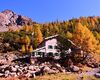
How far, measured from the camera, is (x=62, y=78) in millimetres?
47406

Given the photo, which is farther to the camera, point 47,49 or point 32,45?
point 32,45

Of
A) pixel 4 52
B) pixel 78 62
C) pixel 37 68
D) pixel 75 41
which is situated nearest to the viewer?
pixel 37 68

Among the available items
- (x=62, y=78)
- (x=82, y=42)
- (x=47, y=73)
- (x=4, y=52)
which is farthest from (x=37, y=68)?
(x=4, y=52)

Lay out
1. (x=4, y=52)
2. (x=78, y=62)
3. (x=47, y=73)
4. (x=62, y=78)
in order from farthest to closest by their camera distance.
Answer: (x=4, y=52) → (x=78, y=62) → (x=47, y=73) → (x=62, y=78)

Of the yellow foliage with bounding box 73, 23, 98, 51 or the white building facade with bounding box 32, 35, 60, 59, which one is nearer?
the yellow foliage with bounding box 73, 23, 98, 51

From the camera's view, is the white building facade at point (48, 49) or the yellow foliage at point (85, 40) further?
the white building facade at point (48, 49)

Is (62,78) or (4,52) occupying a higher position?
(4,52)

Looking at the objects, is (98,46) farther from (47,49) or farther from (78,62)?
(47,49)

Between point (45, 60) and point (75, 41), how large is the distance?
9.21m

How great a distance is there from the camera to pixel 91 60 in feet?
225

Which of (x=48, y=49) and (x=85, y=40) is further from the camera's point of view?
(x=48, y=49)

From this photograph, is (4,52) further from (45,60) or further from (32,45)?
(45,60)

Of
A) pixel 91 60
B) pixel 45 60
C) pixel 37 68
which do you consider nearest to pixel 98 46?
pixel 91 60

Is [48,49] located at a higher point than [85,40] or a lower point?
lower
